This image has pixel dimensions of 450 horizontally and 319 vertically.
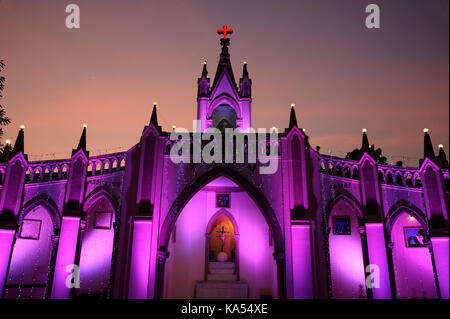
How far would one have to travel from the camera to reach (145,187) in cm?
1716

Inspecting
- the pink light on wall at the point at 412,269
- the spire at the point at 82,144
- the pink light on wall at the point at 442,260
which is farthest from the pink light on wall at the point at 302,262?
the spire at the point at 82,144

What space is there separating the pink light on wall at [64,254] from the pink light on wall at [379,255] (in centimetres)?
1301

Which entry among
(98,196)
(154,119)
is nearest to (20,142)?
(98,196)

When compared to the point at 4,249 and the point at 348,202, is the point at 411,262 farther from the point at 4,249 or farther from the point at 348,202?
the point at 4,249

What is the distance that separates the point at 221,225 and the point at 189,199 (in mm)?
4726

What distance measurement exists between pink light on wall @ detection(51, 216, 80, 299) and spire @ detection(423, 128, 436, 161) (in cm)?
1642

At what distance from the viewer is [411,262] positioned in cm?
1984

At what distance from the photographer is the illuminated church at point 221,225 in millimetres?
16453

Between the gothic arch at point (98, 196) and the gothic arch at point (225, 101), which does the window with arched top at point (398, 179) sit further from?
the gothic arch at point (98, 196)

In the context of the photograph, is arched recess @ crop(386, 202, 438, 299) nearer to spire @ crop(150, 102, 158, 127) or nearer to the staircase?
the staircase
